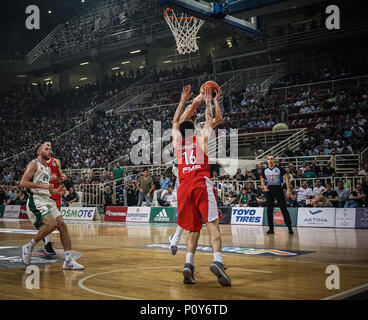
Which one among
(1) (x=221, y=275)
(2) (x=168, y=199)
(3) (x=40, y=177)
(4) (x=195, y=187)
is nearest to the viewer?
(1) (x=221, y=275)

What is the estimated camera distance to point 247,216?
52.2 feet

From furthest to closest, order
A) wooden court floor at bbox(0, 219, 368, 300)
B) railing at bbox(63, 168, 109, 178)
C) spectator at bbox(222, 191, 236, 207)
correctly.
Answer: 1. railing at bbox(63, 168, 109, 178)
2. spectator at bbox(222, 191, 236, 207)
3. wooden court floor at bbox(0, 219, 368, 300)

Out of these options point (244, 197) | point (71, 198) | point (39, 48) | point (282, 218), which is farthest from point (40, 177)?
point (39, 48)

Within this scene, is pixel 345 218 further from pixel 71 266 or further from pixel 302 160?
pixel 71 266

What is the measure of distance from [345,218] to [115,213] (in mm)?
9377

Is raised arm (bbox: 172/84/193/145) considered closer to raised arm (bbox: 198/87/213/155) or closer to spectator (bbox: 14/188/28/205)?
raised arm (bbox: 198/87/213/155)

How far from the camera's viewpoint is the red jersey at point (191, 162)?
5832 mm

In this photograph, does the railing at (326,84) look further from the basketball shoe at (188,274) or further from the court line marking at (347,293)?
the basketball shoe at (188,274)

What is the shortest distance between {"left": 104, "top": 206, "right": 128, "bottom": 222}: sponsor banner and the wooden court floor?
27.3 ft

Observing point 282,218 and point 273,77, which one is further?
point 273,77

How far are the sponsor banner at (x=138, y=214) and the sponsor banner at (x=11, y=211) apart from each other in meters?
6.67

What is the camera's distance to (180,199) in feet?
19.2

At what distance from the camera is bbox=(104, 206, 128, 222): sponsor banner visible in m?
18.9

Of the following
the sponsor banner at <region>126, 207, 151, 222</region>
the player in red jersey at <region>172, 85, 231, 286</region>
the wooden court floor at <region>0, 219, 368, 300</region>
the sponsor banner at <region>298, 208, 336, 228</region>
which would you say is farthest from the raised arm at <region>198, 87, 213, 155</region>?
the sponsor banner at <region>126, 207, 151, 222</region>
